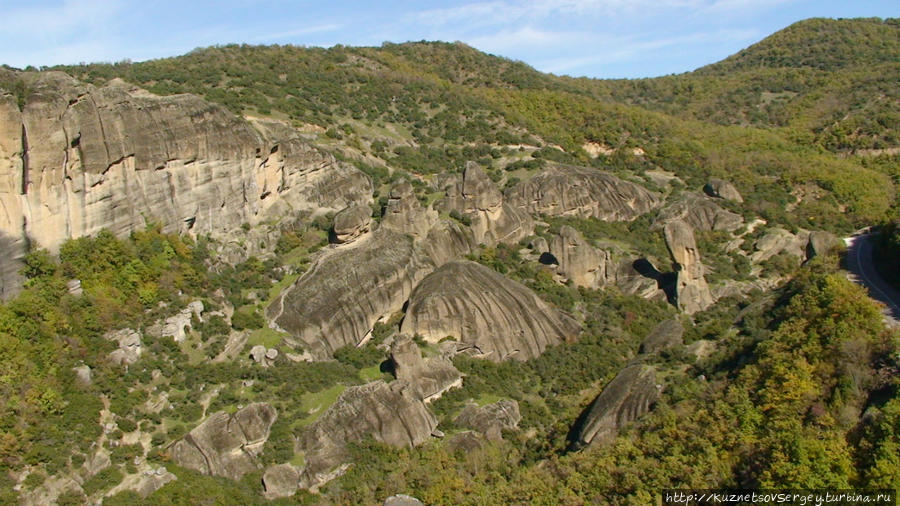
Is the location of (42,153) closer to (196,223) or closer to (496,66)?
(196,223)

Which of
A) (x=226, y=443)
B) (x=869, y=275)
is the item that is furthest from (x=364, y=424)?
(x=869, y=275)

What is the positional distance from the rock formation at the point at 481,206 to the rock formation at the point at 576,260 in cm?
473

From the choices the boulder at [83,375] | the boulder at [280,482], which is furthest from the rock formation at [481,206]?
the boulder at [83,375]

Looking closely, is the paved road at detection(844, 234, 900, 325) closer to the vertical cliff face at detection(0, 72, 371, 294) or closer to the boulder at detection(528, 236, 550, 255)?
the boulder at detection(528, 236, 550, 255)

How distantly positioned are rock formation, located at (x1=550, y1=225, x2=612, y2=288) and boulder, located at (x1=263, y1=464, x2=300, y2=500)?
1053 inches

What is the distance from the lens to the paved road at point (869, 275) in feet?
144

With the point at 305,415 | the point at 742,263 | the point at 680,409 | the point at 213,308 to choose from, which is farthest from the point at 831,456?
the point at 742,263

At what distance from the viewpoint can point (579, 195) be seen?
66.9 m

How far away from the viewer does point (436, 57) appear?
364 ft

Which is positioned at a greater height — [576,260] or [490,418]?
[576,260]

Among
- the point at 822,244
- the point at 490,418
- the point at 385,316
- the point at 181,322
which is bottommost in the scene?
the point at 490,418

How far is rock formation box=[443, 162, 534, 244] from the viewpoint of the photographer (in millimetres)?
58281

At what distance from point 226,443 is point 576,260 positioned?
28435 millimetres

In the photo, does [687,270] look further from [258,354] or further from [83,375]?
[83,375]
